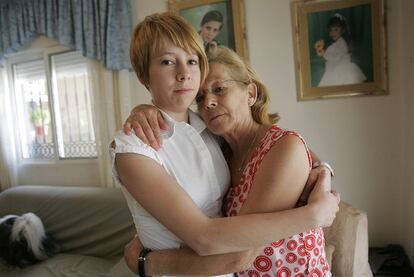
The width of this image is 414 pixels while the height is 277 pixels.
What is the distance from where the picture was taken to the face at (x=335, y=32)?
6.79ft

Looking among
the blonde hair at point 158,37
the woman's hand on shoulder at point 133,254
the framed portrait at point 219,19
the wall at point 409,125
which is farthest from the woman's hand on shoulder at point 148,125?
the wall at point 409,125

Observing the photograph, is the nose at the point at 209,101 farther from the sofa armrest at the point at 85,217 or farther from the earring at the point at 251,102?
the sofa armrest at the point at 85,217

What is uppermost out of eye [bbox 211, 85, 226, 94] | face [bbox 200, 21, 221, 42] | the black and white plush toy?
face [bbox 200, 21, 221, 42]

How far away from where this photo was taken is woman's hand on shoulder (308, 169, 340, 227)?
0.65 metres

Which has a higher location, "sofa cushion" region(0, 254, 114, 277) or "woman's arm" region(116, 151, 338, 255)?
"woman's arm" region(116, 151, 338, 255)

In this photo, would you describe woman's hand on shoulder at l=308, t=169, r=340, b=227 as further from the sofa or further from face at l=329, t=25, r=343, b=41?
face at l=329, t=25, r=343, b=41

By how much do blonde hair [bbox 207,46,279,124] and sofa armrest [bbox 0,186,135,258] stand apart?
1.69 m

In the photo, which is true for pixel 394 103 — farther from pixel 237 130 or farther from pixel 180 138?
pixel 180 138

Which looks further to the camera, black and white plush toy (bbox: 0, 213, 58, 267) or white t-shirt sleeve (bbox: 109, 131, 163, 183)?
black and white plush toy (bbox: 0, 213, 58, 267)

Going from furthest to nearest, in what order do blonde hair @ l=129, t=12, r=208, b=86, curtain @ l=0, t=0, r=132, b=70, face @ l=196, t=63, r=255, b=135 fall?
1. curtain @ l=0, t=0, r=132, b=70
2. face @ l=196, t=63, r=255, b=135
3. blonde hair @ l=129, t=12, r=208, b=86

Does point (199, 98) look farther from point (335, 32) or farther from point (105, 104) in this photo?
point (105, 104)

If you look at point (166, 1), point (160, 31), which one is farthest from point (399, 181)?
point (166, 1)

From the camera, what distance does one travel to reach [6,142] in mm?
3152

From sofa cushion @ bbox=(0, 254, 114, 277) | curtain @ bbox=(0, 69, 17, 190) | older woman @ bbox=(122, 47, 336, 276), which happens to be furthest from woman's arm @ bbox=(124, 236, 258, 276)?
curtain @ bbox=(0, 69, 17, 190)
